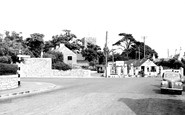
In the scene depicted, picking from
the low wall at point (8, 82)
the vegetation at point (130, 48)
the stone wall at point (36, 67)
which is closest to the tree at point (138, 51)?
the vegetation at point (130, 48)

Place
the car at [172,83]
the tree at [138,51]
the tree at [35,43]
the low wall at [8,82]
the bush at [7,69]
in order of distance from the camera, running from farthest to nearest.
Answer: the tree at [138,51], the tree at [35,43], the bush at [7,69], the low wall at [8,82], the car at [172,83]

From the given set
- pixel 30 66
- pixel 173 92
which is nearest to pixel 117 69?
pixel 30 66

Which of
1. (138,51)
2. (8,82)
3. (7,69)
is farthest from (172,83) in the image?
(138,51)

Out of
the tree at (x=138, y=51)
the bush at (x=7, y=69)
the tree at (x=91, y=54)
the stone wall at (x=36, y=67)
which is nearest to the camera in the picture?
the bush at (x=7, y=69)

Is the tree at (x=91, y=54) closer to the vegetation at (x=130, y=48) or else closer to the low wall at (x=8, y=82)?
the vegetation at (x=130, y=48)

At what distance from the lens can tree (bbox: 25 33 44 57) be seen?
253ft

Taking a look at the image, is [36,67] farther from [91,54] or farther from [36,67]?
[91,54]

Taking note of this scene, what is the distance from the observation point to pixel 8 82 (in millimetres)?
20484

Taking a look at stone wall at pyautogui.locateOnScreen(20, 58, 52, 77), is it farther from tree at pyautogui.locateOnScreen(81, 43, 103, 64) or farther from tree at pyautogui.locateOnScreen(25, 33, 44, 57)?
tree at pyautogui.locateOnScreen(81, 43, 103, 64)

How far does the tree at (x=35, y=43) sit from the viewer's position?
77.1 metres

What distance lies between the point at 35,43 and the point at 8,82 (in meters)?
60.2

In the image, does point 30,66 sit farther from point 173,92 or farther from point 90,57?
Answer: point 90,57

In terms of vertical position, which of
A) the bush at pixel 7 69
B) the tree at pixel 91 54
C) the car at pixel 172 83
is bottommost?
the car at pixel 172 83

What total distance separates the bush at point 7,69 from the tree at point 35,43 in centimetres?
5450
